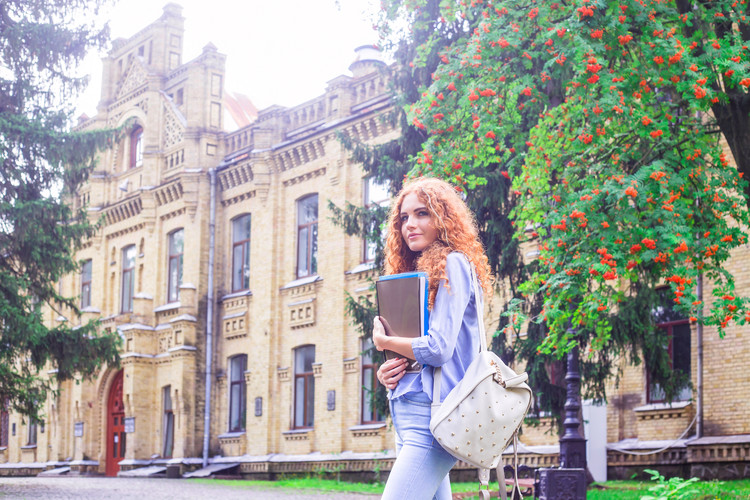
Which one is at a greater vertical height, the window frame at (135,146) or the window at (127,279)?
the window frame at (135,146)

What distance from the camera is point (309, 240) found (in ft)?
83.5

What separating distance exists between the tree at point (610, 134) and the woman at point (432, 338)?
5609 millimetres

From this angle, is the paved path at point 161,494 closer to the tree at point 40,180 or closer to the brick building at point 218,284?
the tree at point 40,180

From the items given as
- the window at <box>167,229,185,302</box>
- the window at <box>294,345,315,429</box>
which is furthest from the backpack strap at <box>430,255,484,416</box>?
the window at <box>167,229,185,302</box>

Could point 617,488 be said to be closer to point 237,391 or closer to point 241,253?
point 237,391

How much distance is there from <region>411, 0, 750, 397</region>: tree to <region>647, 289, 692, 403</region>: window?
222 inches

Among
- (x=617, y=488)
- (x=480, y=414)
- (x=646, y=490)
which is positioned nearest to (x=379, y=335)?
(x=480, y=414)

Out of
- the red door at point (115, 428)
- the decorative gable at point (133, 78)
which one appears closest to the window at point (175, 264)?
the red door at point (115, 428)

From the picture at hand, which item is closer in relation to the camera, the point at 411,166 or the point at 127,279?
the point at 411,166

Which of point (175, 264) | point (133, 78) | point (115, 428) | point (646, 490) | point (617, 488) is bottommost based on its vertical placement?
point (115, 428)

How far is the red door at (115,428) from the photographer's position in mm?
30062

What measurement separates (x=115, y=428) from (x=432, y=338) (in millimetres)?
28699

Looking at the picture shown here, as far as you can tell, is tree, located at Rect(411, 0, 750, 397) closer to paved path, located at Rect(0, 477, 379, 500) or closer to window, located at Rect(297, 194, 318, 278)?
paved path, located at Rect(0, 477, 379, 500)

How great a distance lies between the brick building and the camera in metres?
23.6
